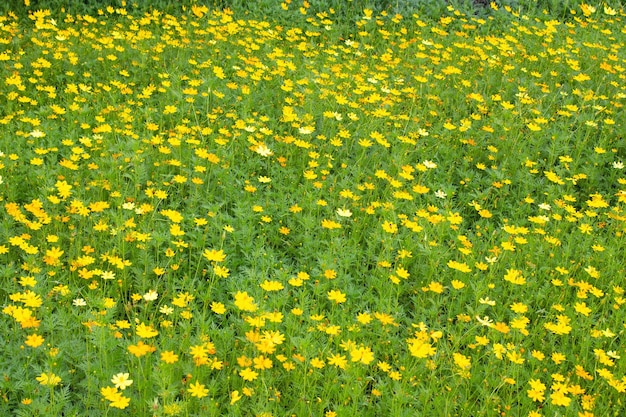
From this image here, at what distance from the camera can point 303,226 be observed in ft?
12.9

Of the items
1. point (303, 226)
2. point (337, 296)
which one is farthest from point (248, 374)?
point (303, 226)

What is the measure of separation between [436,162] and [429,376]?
2.23 m

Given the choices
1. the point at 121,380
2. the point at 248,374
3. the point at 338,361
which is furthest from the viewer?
the point at 338,361

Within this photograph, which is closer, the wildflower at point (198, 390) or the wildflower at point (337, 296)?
the wildflower at point (198, 390)

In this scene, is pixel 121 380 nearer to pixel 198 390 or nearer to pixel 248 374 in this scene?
pixel 198 390

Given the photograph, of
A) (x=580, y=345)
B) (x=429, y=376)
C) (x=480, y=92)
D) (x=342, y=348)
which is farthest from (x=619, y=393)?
(x=480, y=92)

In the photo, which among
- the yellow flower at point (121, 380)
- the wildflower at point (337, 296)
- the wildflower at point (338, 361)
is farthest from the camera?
the wildflower at point (337, 296)

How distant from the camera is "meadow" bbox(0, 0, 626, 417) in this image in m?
2.82

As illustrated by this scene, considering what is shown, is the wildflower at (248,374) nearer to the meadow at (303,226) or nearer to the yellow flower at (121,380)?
the meadow at (303,226)

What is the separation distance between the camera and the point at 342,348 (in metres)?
3.05

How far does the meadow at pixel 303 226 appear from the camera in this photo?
2820 mm

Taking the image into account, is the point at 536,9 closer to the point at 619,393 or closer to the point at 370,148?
the point at 370,148

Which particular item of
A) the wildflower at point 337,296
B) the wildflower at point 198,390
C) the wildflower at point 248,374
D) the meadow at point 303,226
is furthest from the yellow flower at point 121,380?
the wildflower at point 337,296

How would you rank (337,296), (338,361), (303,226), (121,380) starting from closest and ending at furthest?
(121,380) → (338,361) → (337,296) → (303,226)
